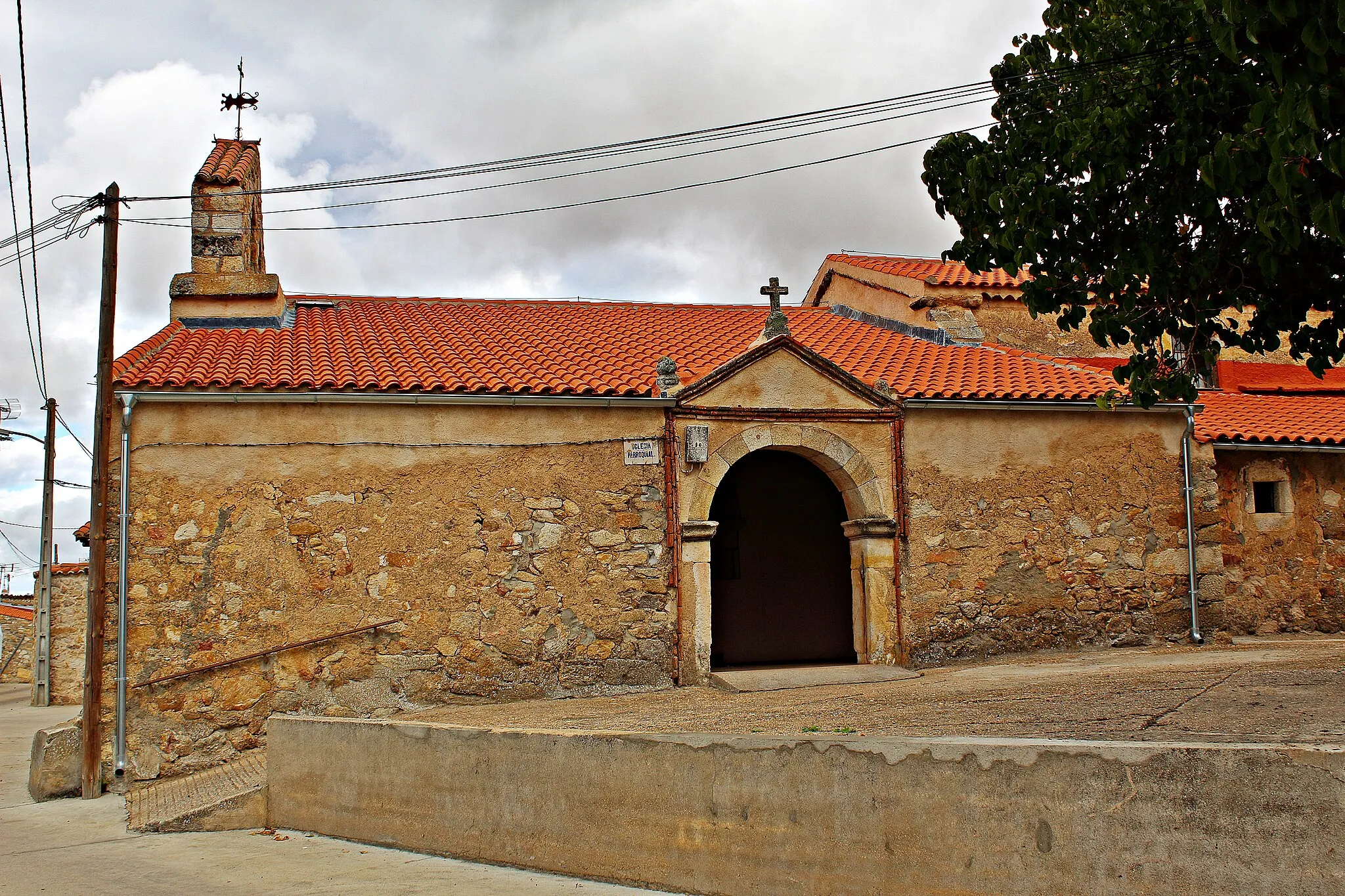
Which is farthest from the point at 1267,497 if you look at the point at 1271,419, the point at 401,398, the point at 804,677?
the point at 401,398

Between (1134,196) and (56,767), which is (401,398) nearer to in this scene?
(56,767)

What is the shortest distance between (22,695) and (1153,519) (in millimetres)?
23304

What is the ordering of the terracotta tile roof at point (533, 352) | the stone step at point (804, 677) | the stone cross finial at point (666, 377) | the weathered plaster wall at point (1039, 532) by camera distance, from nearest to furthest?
the stone step at point (804, 677), the terracotta tile roof at point (533, 352), the stone cross finial at point (666, 377), the weathered plaster wall at point (1039, 532)

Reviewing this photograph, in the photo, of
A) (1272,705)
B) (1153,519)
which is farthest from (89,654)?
(1153,519)

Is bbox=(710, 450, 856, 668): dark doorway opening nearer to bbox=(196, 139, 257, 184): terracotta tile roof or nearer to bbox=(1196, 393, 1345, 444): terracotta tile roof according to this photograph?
bbox=(1196, 393, 1345, 444): terracotta tile roof

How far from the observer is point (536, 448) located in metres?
10.5

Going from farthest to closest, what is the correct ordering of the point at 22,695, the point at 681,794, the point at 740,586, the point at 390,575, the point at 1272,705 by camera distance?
the point at 22,695, the point at 740,586, the point at 390,575, the point at 1272,705, the point at 681,794

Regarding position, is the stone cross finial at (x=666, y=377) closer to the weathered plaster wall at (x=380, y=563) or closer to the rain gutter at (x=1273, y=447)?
the weathered plaster wall at (x=380, y=563)

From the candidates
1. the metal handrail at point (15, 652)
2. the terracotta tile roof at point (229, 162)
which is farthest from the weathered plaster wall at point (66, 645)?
the terracotta tile roof at point (229, 162)

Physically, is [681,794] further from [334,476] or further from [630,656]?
[334,476]

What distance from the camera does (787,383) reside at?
11.2m

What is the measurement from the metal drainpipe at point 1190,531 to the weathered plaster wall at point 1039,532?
6 cm

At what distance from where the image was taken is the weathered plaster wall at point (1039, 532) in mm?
11172

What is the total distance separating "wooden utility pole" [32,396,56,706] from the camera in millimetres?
19703
